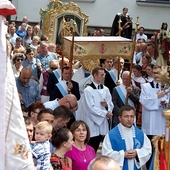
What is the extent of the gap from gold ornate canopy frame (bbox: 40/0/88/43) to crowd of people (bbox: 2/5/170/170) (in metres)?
4.89

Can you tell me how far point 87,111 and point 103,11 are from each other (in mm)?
14878

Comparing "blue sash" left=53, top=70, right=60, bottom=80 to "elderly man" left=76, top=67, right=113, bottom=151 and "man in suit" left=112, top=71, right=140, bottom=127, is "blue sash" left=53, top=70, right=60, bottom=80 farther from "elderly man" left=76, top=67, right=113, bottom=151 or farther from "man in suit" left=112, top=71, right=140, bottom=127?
"man in suit" left=112, top=71, right=140, bottom=127

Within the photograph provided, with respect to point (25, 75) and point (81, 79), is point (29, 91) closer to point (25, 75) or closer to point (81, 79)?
point (25, 75)

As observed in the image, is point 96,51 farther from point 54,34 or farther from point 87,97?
point 54,34

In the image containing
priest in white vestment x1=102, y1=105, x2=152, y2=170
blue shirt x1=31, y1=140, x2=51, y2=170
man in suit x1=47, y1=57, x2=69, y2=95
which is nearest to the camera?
blue shirt x1=31, y1=140, x2=51, y2=170

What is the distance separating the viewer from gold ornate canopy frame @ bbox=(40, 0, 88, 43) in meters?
17.2

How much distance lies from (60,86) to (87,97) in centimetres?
64

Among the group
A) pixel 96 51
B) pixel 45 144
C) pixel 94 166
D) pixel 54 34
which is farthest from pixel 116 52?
pixel 54 34

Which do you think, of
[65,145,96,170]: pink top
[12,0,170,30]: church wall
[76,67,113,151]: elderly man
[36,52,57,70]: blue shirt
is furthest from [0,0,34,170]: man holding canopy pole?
[12,0,170,30]: church wall

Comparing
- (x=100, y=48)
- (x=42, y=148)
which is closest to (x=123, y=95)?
(x=100, y=48)

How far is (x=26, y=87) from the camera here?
845 cm

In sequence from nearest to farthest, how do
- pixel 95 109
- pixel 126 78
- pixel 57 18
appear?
1. pixel 95 109
2. pixel 126 78
3. pixel 57 18

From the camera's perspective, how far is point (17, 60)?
9.25m

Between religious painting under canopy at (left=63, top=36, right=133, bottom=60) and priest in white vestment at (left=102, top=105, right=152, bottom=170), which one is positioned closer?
priest in white vestment at (left=102, top=105, right=152, bottom=170)
